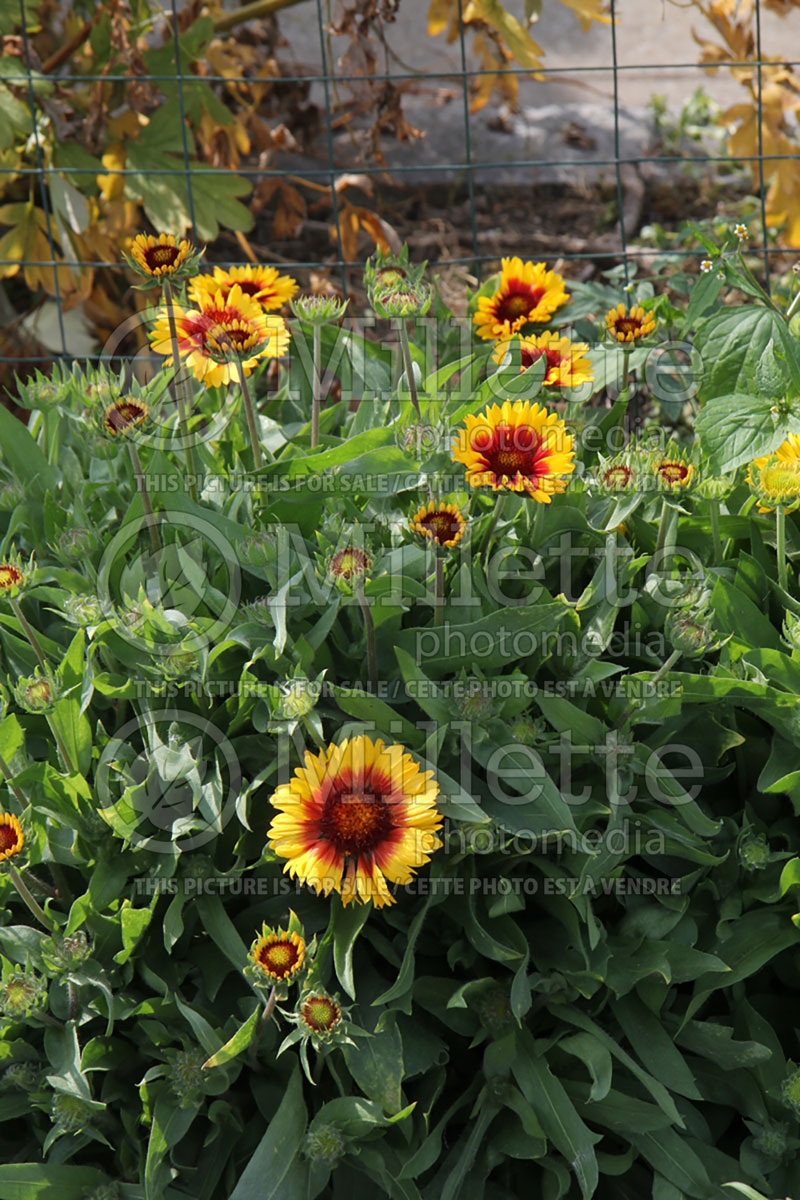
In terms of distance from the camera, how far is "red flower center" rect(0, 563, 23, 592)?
119 centimetres

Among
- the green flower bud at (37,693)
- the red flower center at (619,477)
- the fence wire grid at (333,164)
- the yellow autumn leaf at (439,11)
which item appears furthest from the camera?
the yellow autumn leaf at (439,11)

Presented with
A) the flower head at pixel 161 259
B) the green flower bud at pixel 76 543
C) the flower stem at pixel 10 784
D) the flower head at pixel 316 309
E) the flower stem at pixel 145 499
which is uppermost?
the flower head at pixel 161 259

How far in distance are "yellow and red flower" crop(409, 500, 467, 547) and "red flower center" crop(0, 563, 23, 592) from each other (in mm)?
399

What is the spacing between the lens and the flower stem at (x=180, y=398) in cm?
135

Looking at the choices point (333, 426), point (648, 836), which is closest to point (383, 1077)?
point (648, 836)

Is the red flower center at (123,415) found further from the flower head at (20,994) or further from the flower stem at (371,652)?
the flower head at (20,994)

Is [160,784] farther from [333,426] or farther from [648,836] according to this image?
[333,426]

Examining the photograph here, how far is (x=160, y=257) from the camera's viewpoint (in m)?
1.33

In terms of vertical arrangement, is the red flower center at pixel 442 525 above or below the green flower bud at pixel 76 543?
above

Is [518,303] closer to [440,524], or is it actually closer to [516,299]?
[516,299]

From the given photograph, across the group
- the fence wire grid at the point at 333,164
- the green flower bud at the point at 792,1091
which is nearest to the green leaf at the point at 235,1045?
the green flower bud at the point at 792,1091

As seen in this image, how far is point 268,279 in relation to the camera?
5.16 ft

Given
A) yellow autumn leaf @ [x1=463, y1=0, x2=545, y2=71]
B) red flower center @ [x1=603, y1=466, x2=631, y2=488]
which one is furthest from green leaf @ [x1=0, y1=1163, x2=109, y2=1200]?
yellow autumn leaf @ [x1=463, y1=0, x2=545, y2=71]

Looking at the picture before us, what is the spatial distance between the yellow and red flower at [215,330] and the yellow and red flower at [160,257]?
8cm
